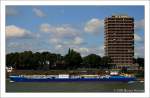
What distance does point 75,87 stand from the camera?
4586mm

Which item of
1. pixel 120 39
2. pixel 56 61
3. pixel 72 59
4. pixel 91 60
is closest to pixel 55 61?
pixel 56 61

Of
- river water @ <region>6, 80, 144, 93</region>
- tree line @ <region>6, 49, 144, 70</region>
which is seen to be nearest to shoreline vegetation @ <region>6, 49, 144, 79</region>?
tree line @ <region>6, 49, 144, 70</region>

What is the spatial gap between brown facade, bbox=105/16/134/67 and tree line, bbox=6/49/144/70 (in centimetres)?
9

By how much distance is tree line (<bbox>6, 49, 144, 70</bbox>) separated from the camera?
15.6 ft

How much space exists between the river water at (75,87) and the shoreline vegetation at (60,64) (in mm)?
110

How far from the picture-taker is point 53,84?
188 inches

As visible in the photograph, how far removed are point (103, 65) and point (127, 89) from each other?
1.10 ft

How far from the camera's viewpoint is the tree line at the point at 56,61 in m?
4.75

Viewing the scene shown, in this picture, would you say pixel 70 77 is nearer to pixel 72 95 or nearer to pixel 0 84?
pixel 72 95

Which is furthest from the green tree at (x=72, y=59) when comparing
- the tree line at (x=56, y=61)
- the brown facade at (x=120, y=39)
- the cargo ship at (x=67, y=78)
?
the brown facade at (x=120, y=39)

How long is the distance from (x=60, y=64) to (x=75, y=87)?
341 mm

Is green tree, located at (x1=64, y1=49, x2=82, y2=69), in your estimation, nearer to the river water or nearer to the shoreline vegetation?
the shoreline vegetation

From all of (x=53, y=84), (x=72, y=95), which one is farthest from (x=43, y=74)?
(x=72, y=95)

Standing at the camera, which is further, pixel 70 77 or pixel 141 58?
pixel 70 77
